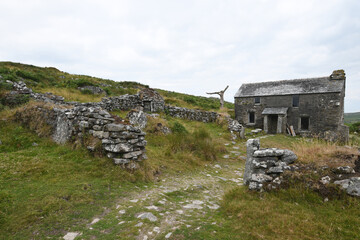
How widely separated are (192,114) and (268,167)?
16171 mm

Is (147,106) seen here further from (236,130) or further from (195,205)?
(195,205)

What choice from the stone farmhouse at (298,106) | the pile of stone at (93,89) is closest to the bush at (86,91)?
the pile of stone at (93,89)

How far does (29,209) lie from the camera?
3836mm

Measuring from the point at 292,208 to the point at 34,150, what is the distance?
8.56 m

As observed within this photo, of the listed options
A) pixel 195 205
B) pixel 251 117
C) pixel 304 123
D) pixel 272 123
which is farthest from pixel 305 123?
pixel 195 205

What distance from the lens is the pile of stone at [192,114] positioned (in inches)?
810

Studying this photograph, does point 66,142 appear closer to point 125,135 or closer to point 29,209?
point 125,135

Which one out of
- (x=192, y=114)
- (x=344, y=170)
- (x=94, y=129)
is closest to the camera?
(x=344, y=170)

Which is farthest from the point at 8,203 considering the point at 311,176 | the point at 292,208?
the point at 311,176

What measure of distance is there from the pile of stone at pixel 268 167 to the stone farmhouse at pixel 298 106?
61.7 feet

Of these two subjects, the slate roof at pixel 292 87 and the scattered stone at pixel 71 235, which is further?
the slate roof at pixel 292 87

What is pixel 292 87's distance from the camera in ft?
79.6

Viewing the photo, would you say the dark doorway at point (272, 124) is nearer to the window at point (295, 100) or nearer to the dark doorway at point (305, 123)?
the window at point (295, 100)

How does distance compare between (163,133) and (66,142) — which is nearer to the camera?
(66,142)
